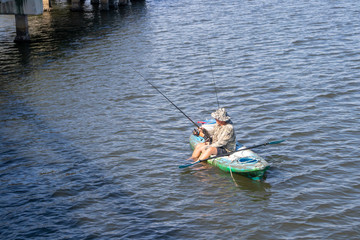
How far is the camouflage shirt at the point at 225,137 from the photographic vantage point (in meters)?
11.4

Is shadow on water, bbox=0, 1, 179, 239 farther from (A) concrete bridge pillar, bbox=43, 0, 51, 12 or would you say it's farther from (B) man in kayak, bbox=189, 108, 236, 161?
(A) concrete bridge pillar, bbox=43, 0, 51, 12

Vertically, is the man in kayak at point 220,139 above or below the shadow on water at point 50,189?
above

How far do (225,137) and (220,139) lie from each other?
0.15 meters

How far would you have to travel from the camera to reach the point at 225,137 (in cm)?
1142

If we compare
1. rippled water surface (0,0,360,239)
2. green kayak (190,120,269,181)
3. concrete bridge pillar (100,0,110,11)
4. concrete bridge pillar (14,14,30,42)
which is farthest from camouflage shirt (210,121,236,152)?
concrete bridge pillar (100,0,110,11)

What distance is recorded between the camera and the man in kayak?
37.2ft

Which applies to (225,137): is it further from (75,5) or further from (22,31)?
(75,5)

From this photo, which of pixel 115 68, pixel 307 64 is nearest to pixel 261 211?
pixel 307 64

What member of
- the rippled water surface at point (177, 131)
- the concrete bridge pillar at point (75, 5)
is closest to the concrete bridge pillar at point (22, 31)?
the rippled water surface at point (177, 131)

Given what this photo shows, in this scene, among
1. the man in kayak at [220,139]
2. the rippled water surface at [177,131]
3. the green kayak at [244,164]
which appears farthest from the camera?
the man in kayak at [220,139]

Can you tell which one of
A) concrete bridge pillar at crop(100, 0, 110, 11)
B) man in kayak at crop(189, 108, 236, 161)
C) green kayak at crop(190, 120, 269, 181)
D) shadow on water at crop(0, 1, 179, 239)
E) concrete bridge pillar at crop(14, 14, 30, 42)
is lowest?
Answer: shadow on water at crop(0, 1, 179, 239)

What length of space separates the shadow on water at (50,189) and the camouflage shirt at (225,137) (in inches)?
99.7

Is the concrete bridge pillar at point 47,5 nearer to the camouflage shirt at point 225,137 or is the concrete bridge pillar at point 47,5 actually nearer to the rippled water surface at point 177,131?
the rippled water surface at point 177,131

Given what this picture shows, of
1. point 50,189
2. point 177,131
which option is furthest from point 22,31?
point 50,189
